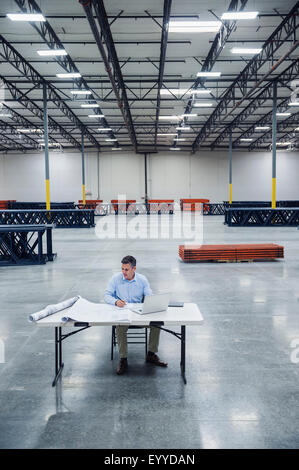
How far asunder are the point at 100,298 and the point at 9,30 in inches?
517

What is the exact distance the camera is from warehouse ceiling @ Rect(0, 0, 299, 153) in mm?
14109

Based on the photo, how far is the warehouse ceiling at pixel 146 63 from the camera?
46.3 feet

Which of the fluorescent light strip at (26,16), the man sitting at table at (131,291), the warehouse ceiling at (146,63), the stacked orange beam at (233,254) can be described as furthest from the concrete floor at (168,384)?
the warehouse ceiling at (146,63)

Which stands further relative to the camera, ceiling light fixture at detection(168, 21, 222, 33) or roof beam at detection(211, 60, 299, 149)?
roof beam at detection(211, 60, 299, 149)

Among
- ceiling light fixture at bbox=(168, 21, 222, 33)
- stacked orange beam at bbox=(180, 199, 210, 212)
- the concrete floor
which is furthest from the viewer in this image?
stacked orange beam at bbox=(180, 199, 210, 212)

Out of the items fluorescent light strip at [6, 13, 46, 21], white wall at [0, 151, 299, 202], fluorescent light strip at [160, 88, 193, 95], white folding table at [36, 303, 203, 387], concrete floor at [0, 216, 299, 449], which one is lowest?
concrete floor at [0, 216, 299, 449]

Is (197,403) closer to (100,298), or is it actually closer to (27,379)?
(27,379)

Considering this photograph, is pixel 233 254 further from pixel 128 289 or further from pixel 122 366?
pixel 122 366

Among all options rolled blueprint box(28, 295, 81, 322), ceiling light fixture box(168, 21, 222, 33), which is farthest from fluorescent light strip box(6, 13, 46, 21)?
rolled blueprint box(28, 295, 81, 322)

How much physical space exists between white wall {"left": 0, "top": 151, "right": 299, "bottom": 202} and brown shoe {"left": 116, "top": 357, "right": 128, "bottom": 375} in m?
39.4

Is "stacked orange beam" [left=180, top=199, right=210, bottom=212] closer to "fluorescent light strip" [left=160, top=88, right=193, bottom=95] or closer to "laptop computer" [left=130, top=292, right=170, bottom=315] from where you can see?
"fluorescent light strip" [left=160, top=88, right=193, bottom=95]

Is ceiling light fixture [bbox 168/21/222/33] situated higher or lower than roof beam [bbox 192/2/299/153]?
lower

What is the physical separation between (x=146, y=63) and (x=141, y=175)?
962 inches
